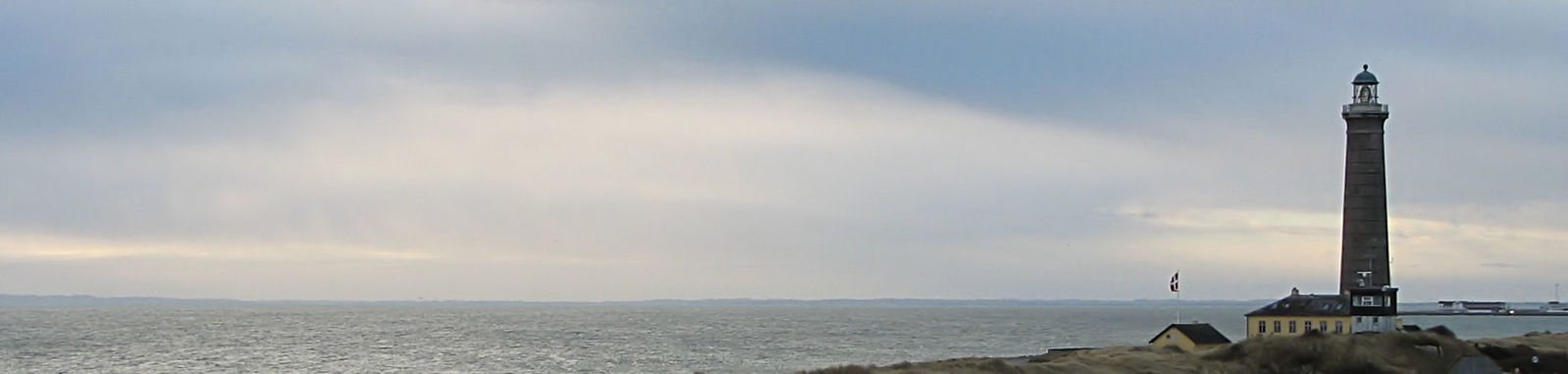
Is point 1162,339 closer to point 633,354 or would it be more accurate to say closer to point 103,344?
point 633,354

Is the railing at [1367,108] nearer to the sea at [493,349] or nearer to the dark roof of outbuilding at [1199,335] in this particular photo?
the dark roof of outbuilding at [1199,335]

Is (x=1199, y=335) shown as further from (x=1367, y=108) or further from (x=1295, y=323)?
(x=1367, y=108)

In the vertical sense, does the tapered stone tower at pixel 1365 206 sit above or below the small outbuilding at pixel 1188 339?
above

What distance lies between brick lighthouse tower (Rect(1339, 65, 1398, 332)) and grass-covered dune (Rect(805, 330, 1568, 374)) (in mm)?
8457

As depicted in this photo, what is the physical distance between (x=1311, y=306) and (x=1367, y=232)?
13.9 feet

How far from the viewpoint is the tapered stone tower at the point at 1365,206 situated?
244 ft

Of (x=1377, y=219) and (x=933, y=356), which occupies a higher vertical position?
(x=1377, y=219)

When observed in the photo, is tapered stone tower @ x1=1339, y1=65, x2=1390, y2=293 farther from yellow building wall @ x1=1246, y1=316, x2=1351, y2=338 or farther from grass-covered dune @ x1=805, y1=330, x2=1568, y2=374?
grass-covered dune @ x1=805, y1=330, x2=1568, y2=374

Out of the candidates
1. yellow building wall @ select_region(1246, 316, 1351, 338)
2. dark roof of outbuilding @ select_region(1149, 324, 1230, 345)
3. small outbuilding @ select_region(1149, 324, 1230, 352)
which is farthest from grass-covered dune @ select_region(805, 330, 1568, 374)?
yellow building wall @ select_region(1246, 316, 1351, 338)

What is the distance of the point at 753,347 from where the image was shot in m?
125

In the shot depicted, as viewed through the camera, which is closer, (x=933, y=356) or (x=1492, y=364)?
(x=1492, y=364)

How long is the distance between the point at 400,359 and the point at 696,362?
69.2 ft

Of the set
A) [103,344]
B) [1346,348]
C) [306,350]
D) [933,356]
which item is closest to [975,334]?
[933,356]

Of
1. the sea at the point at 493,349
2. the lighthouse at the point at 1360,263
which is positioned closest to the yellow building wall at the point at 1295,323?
the lighthouse at the point at 1360,263
